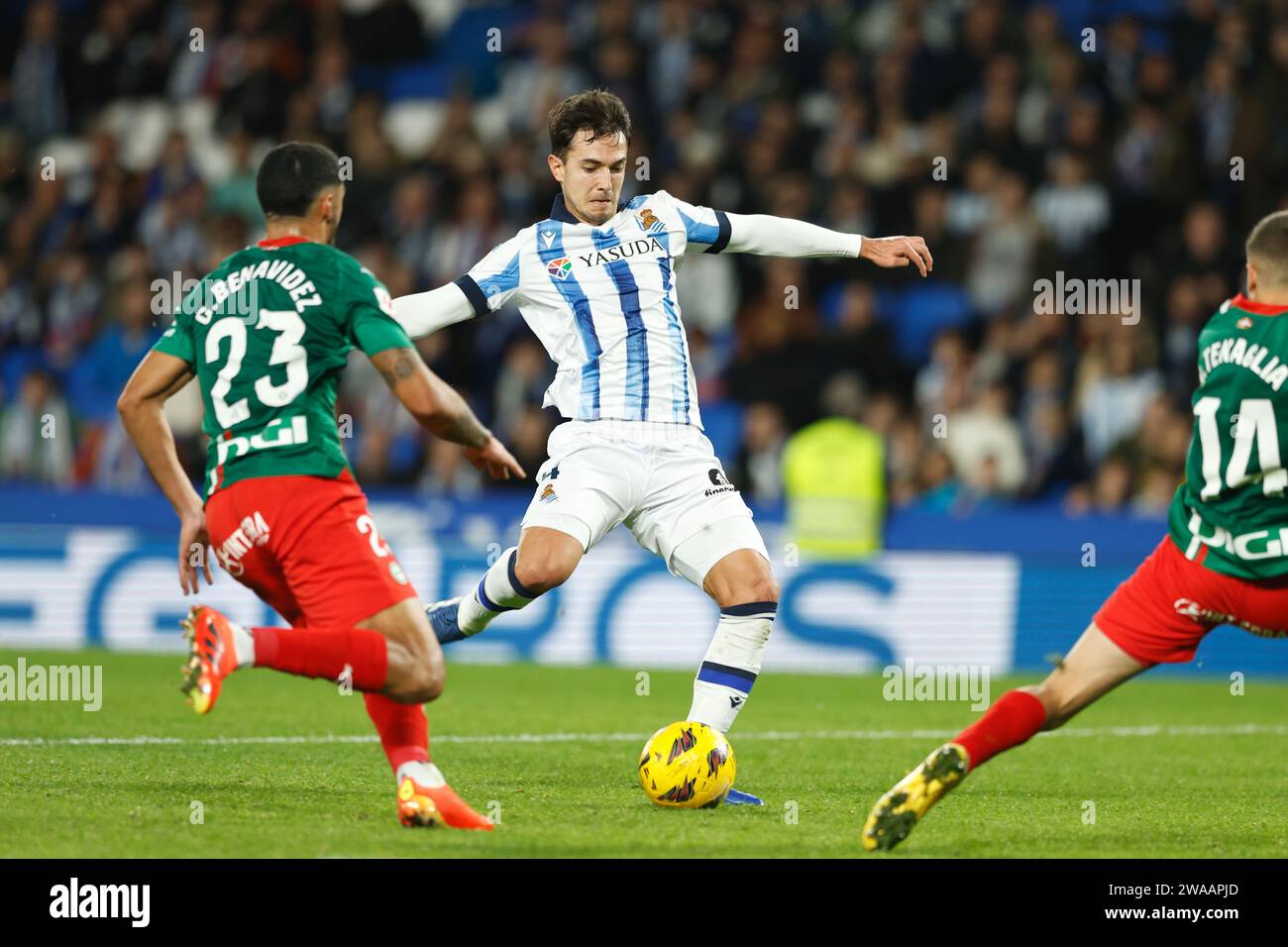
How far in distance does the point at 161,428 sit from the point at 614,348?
78.7 inches

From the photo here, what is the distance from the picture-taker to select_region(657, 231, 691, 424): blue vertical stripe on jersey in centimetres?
733

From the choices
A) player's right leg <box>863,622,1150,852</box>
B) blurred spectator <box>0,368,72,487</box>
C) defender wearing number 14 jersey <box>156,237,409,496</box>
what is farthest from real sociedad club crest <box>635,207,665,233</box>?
blurred spectator <box>0,368,72,487</box>

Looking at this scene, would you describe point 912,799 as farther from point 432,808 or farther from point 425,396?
point 425,396

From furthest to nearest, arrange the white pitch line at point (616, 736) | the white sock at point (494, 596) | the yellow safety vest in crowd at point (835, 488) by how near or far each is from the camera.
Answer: the yellow safety vest in crowd at point (835, 488) < the white pitch line at point (616, 736) < the white sock at point (494, 596)

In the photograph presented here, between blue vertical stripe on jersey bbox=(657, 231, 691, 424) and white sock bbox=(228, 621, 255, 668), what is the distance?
2326 millimetres

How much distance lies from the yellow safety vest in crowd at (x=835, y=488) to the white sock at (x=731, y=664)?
20.0 ft

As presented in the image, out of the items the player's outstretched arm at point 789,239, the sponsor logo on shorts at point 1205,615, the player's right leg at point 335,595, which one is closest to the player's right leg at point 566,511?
the player's outstretched arm at point 789,239

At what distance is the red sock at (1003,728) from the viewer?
18.9 ft

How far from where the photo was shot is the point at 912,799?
5.57 m

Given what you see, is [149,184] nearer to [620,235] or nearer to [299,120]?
[299,120]

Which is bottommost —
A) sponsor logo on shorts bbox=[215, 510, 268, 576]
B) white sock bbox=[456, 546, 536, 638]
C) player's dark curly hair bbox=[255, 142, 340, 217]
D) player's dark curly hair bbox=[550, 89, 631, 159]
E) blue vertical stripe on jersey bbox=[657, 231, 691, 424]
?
white sock bbox=[456, 546, 536, 638]

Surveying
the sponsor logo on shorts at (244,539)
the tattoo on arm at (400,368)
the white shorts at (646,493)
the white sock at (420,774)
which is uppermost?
the tattoo on arm at (400,368)

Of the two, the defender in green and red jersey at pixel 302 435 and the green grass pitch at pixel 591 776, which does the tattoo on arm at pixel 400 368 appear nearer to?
the defender in green and red jersey at pixel 302 435

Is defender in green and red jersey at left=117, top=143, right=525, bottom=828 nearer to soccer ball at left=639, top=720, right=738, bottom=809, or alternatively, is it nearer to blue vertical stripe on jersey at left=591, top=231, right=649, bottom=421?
soccer ball at left=639, top=720, right=738, bottom=809
